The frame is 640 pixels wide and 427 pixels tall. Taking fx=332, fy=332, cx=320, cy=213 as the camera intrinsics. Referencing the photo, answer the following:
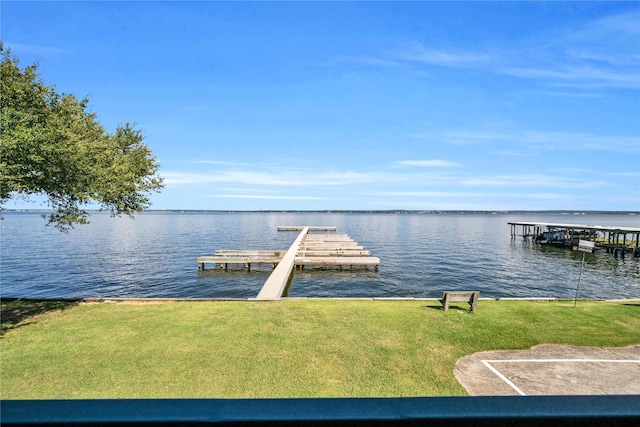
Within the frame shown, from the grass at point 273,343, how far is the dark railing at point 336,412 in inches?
255

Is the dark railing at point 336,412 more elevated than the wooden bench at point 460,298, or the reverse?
the dark railing at point 336,412

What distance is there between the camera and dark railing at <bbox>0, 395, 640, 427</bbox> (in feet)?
3.66

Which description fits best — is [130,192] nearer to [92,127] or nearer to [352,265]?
[92,127]

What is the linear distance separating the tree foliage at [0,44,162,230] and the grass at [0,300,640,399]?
14.6 feet

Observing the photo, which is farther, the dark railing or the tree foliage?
the tree foliage

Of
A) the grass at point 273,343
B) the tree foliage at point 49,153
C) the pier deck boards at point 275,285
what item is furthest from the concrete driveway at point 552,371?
the tree foliage at point 49,153

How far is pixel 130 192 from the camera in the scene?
16.8 metres

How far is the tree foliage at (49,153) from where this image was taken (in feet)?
32.3

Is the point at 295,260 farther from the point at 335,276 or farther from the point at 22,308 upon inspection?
the point at 22,308

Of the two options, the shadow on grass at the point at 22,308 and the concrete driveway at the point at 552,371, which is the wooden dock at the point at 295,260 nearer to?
the shadow on grass at the point at 22,308

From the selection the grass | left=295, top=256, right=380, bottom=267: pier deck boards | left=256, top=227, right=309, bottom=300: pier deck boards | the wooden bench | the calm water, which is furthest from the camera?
left=295, top=256, right=380, bottom=267: pier deck boards

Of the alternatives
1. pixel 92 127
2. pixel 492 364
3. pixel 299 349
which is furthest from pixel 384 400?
pixel 92 127

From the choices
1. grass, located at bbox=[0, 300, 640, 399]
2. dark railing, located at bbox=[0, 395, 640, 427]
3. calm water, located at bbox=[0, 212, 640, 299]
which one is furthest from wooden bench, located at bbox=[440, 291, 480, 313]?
dark railing, located at bbox=[0, 395, 640, 427]

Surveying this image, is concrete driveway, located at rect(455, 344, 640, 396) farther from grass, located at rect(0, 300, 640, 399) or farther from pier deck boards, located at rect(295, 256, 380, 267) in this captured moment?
pier deck boards, located at rect(295, 256, 380, 267)
